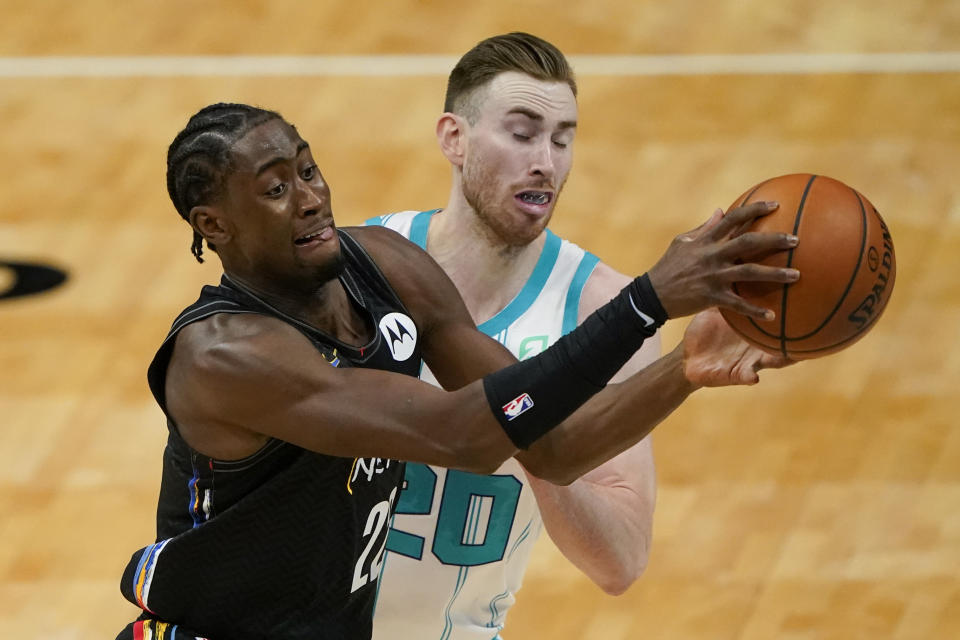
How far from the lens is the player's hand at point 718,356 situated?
328 cm

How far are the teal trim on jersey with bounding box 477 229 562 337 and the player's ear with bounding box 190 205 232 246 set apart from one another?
1.17 meters

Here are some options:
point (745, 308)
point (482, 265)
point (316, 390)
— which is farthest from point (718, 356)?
point (482, 265)

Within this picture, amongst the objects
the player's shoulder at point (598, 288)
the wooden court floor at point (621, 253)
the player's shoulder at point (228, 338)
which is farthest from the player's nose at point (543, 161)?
the wooden court floor at point (621, 253)

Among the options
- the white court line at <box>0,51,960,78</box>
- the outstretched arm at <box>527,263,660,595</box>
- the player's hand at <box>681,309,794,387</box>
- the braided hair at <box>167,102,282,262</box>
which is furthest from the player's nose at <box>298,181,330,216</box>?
the white court line at <box>0,51,960,78</box>

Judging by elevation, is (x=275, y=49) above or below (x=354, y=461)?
above

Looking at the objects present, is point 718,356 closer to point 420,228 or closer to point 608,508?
point 608,508

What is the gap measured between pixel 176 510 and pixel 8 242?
12.5ft

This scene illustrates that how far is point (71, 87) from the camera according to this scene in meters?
7.78

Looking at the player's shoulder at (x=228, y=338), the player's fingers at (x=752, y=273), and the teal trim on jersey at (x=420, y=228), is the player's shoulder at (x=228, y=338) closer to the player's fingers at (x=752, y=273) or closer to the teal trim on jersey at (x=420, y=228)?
the player's fingers at (x=752, y=273)

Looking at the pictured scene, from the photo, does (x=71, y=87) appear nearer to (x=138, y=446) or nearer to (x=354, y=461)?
(x=138, y=446)

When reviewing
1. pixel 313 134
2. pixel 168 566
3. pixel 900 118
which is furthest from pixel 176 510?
pixel 900 118

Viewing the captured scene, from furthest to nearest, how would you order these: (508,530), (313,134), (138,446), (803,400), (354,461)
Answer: (313,134), (803,400), (138,446), (508,530), (354,461)

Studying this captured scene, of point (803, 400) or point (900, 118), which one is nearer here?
point (803, 400)

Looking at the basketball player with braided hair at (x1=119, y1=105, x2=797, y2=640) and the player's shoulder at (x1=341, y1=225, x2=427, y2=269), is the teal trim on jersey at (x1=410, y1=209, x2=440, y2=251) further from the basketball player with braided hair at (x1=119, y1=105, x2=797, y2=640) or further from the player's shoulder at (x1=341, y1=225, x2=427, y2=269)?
the basketball player with braided hair at (x1=119, y1=105, x2=797, y2=640)
